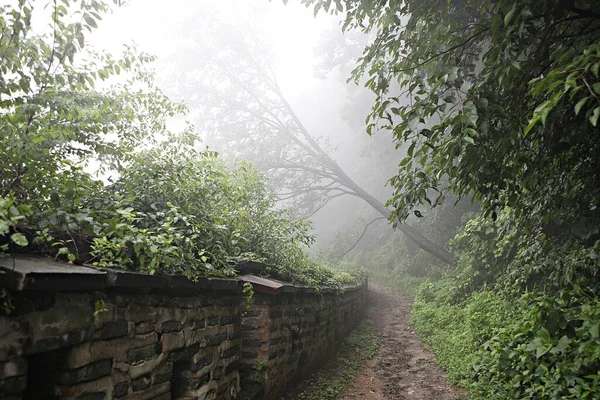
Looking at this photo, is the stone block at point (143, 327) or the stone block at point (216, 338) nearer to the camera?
the stone block at point (143, 327)

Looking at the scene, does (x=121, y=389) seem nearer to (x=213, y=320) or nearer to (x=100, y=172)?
(x=213, y=320)

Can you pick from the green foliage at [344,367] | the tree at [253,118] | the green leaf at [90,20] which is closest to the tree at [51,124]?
the green leaf at [90,20]

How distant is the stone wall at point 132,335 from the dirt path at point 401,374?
5.48 feet

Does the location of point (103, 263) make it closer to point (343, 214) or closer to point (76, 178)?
point (76, 178)

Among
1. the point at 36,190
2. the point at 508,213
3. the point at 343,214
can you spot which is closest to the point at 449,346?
the point at 508,213

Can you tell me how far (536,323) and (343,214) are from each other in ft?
109

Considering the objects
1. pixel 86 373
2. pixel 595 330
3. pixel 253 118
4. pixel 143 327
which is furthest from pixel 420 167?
pixel 253 118

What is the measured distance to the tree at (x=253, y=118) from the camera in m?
19.2

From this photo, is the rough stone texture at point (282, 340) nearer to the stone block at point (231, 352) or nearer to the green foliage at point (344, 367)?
the green foliage at point (344, 367)

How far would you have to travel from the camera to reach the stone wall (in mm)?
2026

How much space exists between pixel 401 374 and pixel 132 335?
17.1 ft

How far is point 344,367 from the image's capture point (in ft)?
22.5

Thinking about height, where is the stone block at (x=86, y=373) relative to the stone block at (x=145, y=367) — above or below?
above

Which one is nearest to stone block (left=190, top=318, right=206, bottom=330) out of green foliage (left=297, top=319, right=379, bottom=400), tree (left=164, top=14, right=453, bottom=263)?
green foliage (left=297, top=319, right=379, bottom=400)
